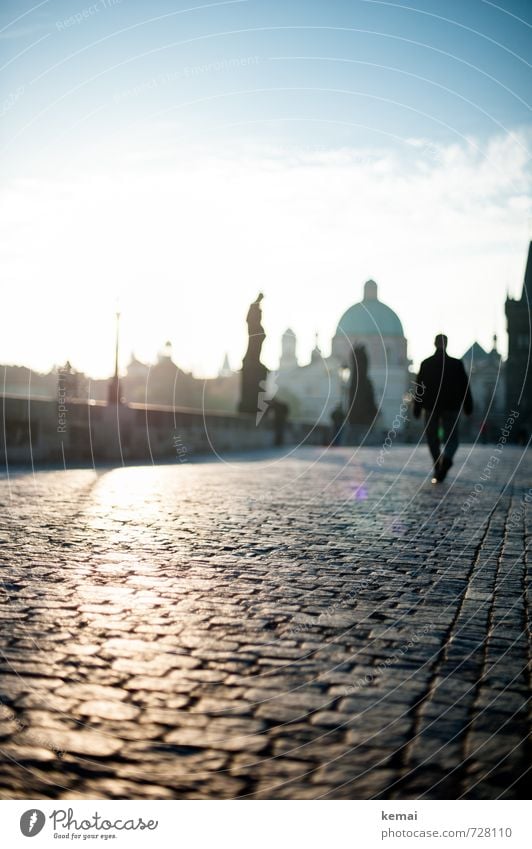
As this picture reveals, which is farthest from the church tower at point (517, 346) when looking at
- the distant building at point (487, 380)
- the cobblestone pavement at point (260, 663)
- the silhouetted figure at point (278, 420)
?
the cobblestone pavement at point (260, 663)

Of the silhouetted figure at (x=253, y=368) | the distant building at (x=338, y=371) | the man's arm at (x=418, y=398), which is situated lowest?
the man's arm at (x=418, y=398)

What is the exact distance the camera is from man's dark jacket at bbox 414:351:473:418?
1045cm

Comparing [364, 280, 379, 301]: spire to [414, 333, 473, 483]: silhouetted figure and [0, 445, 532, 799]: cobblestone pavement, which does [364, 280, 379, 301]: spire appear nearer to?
[414, 333, 473, 483]: silhouetted figure

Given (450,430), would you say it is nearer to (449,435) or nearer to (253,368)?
(449,435)

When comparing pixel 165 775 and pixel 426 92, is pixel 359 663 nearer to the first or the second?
pixel 165 775

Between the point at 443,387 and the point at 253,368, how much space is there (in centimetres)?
2171

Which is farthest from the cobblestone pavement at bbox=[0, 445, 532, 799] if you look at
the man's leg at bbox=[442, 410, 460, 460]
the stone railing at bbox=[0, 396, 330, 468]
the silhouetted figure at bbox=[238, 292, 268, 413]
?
the silhouetted figure at bbox=[238, 292, 268, 413]

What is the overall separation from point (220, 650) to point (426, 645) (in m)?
0.77

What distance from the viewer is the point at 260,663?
8.47 ft

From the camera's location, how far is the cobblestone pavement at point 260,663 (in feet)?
6.00

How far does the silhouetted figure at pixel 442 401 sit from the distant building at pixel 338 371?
69.5m

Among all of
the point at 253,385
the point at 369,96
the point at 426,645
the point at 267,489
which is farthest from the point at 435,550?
the point at 253,385

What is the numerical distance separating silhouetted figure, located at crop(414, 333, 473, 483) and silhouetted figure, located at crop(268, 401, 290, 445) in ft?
60.6

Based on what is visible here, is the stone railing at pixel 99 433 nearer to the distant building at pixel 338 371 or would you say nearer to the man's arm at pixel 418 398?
the man's arm at pixel 418 398
